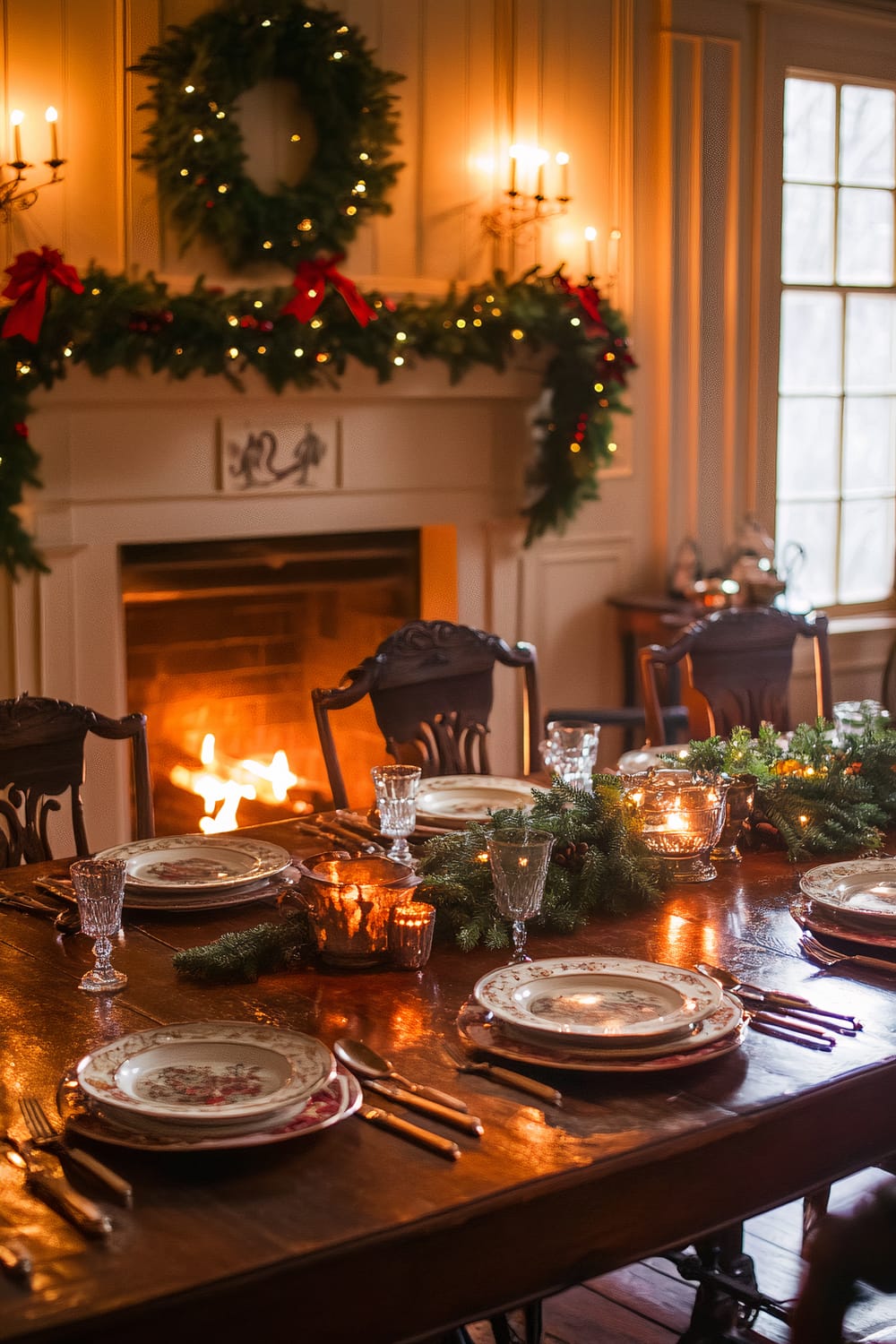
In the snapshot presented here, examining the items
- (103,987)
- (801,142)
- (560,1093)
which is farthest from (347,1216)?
(801,142)

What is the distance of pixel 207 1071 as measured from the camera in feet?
4.16

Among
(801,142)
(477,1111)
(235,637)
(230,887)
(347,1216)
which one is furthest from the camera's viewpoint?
(801,142)

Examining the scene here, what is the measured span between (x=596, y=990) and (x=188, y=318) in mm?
2465

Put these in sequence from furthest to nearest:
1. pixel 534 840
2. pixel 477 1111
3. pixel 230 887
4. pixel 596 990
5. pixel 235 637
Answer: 1. pixel 235 637
2. pixel 230 887
3. pixel 534 840
4. pixel 596 990
5. pixel 477 1111

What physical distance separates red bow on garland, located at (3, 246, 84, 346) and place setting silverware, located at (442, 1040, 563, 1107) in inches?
90.8

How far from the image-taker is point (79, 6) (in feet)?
11.3

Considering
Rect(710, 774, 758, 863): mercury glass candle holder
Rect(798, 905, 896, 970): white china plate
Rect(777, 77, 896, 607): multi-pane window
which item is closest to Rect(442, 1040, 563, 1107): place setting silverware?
Rect(798, 905, 896, 970): white china plate

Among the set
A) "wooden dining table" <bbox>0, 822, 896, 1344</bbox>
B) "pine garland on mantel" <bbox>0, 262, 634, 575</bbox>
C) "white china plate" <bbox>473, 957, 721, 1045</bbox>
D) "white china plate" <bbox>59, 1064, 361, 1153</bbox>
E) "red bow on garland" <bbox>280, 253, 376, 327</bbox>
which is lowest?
"wooden dining table" <bbox>0, 822, 896, 1344</bbox>

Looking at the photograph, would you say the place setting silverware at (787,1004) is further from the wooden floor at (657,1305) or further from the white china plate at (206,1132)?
the wooden floor at (657,1305)

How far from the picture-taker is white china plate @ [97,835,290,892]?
6.06 ft

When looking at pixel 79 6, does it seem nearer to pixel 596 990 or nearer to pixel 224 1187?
pixel 596 990

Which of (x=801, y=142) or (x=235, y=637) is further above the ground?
(x=801, y=142)

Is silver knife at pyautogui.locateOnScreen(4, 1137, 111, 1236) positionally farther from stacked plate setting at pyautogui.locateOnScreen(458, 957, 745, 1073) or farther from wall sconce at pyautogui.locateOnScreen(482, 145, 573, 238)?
wall sconce at pyautogui.locateOnScreen(482, 145, 573, 238)

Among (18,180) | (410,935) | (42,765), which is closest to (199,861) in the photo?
(42,765)
